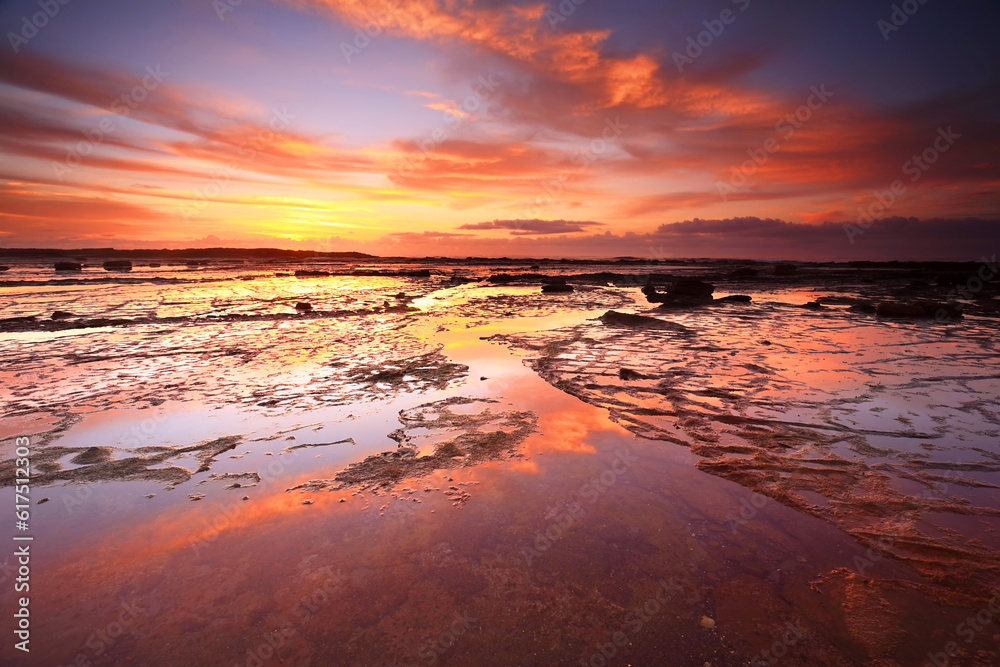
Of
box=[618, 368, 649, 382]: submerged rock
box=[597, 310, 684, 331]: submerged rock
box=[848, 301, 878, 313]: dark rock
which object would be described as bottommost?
box=[618, 368, 649, 382]: submerged rock

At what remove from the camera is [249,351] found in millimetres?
11789

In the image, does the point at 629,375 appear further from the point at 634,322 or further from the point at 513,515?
the point at 634,322

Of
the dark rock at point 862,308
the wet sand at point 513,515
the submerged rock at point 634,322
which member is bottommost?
the wet sand at point 513,515

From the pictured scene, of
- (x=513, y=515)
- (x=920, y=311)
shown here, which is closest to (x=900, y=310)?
(x=920, y=311)

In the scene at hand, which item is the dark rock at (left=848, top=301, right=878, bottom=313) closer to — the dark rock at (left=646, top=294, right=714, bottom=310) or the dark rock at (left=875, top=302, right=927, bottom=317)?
the dark rock at (left=875, top=302, right=927, bottom=317)

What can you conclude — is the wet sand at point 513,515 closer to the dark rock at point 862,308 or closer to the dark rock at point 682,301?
the dark rock at point 862,308

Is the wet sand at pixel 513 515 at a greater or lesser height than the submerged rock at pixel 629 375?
lesser

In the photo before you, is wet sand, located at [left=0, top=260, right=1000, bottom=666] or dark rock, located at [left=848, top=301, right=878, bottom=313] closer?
wet sand, located at [left=0, top=260, right=1000, bottom=666]

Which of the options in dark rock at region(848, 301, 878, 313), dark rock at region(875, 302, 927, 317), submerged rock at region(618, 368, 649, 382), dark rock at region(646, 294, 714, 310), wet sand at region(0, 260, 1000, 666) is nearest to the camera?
wet sand at region(0, 260, 1000, 666)

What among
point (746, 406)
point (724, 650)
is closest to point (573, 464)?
point (724, 650)

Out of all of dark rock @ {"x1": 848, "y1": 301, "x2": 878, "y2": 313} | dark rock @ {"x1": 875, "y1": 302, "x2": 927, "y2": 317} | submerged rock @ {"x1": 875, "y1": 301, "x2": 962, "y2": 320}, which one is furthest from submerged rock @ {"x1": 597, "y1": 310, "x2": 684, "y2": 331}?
dark rock @ {"x1": 848, "y1": 301, "x2": 878, "y2": 313}

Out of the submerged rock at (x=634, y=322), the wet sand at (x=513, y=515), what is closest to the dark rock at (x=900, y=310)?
the submerged rock at (x=634, y=322)

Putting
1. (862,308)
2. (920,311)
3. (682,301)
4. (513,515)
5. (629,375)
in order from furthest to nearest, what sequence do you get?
(682,301) → (862,308) → (920,311) → (629,375) → (513,515)

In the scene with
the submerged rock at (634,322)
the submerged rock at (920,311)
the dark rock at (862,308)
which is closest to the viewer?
the submerged rock at (634,322)
